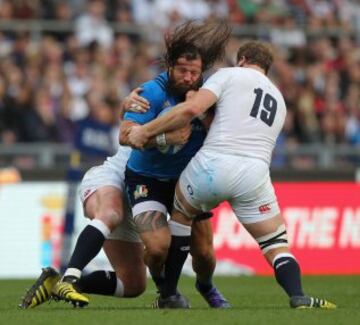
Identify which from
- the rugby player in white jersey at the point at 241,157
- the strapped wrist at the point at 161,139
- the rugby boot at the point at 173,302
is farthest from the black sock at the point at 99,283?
the strapped wrist at the point at 161,139

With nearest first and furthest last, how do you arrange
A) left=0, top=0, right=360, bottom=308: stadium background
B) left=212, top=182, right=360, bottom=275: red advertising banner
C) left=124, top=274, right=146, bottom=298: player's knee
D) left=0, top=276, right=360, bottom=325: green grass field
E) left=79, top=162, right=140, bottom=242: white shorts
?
left=0, top=276, right=360, bottom=325: green grass field < left=79, top=162, right=140, bottom=242: white shorts < left=124, top=274, right=146, bottom=298: player's knee < left=0, top=0, right=360, bottom=308: stadium background < left=212, top=182, right=360, bottom=275: red advertising banner

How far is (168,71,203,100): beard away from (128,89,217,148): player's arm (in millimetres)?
454

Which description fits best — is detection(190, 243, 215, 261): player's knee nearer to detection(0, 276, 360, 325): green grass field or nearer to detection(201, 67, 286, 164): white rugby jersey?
detection(0, 276, 360, 325): green grass field

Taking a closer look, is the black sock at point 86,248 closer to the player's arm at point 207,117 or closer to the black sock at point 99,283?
the black sock at point 99,283

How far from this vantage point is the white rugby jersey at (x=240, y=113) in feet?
31.7

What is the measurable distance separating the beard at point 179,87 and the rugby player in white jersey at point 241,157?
14.4 inches

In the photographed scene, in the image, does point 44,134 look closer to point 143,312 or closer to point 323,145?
point 323,145

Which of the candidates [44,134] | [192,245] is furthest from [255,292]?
[44,134]

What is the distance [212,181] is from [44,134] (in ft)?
32.9

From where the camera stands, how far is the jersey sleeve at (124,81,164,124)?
10047 mm

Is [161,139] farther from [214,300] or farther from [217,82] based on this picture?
[214,300]

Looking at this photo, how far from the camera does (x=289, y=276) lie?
31.6ft

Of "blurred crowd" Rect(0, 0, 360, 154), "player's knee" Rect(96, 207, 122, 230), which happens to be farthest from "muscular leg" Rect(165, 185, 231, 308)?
"blurred crowd" Rect(0, 0, 360, 154)

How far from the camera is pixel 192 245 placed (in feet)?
35.0
